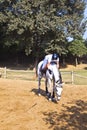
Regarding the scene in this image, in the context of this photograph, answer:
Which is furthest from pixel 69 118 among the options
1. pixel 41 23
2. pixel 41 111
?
pixel 41 23

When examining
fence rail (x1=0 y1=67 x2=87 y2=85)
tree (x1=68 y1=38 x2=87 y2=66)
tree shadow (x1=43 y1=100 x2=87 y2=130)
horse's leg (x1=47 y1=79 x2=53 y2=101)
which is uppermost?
tree (x1=68 y1=38 x2=87 y2=66)

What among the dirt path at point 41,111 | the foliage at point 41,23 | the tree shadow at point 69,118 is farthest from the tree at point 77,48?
the tree shadow at point 69,118

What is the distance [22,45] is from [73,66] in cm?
1354

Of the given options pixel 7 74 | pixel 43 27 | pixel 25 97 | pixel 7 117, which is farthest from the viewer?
pixel 43 27

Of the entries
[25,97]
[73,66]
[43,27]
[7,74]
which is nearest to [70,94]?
[25,97]

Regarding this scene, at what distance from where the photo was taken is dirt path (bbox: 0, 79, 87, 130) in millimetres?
9469

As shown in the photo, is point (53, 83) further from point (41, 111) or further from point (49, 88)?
Answer: point (41, 111)

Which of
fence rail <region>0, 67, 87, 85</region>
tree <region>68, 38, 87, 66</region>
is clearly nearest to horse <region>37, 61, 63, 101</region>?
fence rail <region>0, 67, 87, 85</region>

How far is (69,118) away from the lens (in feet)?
32.9

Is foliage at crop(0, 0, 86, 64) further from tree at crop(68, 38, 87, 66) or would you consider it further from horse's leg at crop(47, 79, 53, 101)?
horse's leg at crop(47, 79, 53, 101)

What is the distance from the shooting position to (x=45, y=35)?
45.1 m

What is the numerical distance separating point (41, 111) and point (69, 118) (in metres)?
1.25

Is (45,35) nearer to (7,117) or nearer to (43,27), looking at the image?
(43,27)

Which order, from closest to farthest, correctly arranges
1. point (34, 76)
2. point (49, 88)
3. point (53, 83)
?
1. point (53, 83)
2. point (49, 88)
3. point (34, 76)
